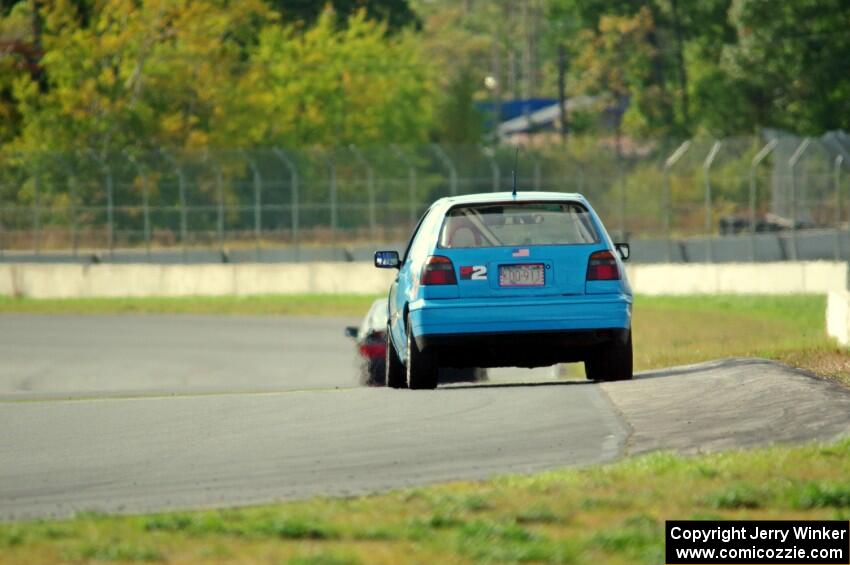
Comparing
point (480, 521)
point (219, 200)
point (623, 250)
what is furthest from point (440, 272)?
point (219, 200)

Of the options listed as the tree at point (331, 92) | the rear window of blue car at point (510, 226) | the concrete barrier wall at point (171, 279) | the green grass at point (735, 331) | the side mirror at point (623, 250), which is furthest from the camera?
the tree at point (331, 92)

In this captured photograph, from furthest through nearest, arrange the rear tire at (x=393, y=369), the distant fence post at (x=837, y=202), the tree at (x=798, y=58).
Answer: the tree at (x=798, y=58)
the distant fence post at (x=837, y=202)
the rear tire at (x=393, y=369)

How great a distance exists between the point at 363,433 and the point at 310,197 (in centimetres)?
3752

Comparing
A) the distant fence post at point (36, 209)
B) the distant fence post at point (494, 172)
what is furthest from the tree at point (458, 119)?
the distant fence post at point (36, 209)

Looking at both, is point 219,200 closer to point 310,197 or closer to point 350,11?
point 310,197

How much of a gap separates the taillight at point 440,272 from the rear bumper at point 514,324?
0.15 metres

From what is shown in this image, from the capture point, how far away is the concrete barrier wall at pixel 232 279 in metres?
41.4

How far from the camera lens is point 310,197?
1966 inches

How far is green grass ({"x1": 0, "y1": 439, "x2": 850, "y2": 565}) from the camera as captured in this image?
7895mm

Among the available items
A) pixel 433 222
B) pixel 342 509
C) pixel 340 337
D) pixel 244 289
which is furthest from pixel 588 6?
pixel 342 509

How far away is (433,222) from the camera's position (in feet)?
50.2

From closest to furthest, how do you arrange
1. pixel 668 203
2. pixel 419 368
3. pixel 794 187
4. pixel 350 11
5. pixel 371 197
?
pixel 419 368, pixel 794 187, pixel 668 203, pixel 371 197, pixel 350 11

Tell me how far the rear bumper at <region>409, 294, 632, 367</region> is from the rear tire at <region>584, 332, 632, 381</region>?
547 millimetres

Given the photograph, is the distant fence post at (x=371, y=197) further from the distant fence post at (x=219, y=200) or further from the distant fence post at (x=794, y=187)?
the distant fence post at (x=794, y=187)
